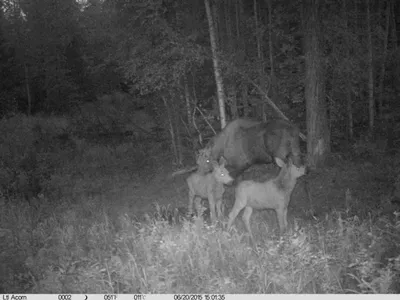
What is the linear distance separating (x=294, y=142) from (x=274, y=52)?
1200 centimetres

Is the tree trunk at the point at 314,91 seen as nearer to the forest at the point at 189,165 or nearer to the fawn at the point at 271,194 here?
the forest at the point at 189,165

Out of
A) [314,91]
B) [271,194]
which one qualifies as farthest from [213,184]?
[314,91]

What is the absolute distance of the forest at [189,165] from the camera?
5312mm

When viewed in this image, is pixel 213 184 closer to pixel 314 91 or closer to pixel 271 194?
pixel 271 194

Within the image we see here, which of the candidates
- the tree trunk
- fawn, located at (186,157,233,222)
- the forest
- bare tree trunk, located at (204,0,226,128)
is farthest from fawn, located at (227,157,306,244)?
bare tree trunk, located at (204,0,226,128)

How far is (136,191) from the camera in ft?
38.9

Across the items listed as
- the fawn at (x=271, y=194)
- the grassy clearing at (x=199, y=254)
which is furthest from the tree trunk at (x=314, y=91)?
the fawn at (x=271, y=194)

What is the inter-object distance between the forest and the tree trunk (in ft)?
0.13

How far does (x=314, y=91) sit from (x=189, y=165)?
5521mm

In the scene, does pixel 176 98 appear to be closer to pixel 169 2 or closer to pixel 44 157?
pixel 169 2

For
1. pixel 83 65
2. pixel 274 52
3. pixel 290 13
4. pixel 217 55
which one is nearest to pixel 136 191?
pixel 217 55

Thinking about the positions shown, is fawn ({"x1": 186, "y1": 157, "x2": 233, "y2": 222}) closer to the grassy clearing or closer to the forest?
the forest

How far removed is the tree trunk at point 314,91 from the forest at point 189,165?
0.13 ft

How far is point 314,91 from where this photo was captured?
1173 centimetres
